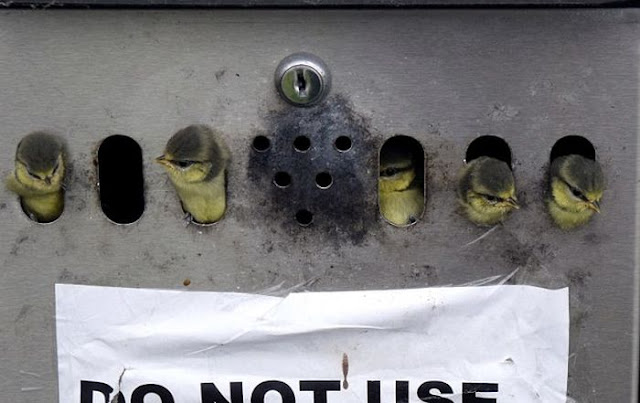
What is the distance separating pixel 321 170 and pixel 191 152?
0.83ft

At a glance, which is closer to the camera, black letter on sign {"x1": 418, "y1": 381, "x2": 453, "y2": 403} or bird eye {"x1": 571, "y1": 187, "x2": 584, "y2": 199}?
bird eye {"x1": 571, "y1": 187, "x2": 584, "y2": 199}

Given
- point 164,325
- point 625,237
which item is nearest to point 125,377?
point 164,325

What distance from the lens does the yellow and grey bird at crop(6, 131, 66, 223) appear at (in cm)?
180

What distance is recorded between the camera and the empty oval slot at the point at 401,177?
2035 mm

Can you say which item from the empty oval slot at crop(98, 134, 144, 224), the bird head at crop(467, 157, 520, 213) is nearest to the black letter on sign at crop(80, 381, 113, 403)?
the empty oval slot at crop(98, 134, 144, 224)

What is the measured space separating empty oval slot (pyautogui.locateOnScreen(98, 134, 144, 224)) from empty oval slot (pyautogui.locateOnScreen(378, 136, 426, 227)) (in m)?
0.52

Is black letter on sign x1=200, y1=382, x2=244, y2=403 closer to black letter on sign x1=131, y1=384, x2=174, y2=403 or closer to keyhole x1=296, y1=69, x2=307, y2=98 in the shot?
black letter on sign x1=131, y1=384, x2=174, y2=403

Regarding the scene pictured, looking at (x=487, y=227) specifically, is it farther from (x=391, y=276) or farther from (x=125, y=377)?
(x=125, y=377)

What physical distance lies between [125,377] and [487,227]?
0.76 metres

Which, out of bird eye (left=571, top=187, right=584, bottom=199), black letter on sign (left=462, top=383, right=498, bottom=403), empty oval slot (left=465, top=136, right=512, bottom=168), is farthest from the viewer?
empty oval slot (left=465, top=136, right=512, bottom=168)

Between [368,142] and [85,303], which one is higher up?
[368,142]

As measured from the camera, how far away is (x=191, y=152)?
1.77 metres

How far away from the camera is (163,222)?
6.13ft

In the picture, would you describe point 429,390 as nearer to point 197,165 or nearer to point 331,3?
point 197,165
